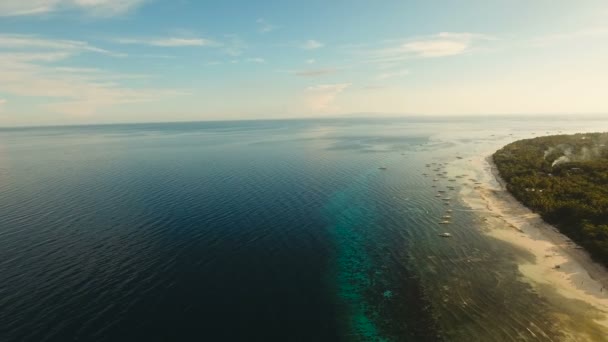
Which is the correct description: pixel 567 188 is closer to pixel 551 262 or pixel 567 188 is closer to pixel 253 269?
pixel 551 262

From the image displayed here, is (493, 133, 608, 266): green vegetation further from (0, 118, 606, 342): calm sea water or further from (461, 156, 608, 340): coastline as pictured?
(0, 118, 606, 342): calm sea water

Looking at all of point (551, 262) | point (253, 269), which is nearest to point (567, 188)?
point (551, 262)

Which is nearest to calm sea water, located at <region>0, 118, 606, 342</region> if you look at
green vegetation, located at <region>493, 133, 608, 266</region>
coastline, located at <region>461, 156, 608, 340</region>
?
coastline, located at <region>461, 156, 608, 340</region>

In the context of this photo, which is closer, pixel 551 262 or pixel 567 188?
pixel 551 262

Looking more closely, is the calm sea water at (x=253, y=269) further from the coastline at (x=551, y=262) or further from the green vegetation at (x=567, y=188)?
the green vegetation at (x=567, y=188)

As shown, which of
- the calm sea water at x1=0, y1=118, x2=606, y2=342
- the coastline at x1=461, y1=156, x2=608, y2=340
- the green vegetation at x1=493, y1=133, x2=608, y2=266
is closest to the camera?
the calm sea water at x1=0, y1=118, x2=606, y2=342

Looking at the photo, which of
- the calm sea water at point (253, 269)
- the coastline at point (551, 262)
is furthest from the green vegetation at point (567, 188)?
the calm sea water at point (253, 269)

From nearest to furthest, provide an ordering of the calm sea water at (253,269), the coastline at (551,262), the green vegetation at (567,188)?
the calm sea water at (253,269), the coastline at (551,262), the green vegetation at (567,188)
